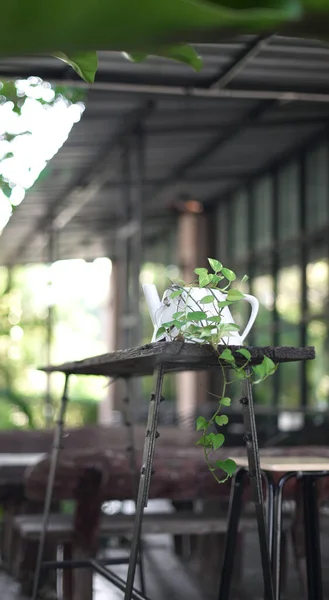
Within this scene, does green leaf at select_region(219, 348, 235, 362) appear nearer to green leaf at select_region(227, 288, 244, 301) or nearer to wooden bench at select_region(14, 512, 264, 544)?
green leaf at select_region(227, 288, 244, 301)

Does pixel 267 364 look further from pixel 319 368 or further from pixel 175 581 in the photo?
pixel 319 368

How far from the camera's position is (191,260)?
11633 mm

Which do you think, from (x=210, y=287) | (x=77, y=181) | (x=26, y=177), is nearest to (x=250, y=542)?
(x=26, y=177)

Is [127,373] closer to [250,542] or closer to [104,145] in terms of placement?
[250,542]

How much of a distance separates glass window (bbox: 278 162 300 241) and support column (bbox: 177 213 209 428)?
198cm

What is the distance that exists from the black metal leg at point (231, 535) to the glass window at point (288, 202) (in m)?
6.38

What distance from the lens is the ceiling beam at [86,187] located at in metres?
7.77

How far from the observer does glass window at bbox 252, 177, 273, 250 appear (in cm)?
959

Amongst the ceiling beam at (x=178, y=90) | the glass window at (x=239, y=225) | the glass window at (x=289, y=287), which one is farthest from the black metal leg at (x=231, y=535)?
the glass window at (x=239, y=225)

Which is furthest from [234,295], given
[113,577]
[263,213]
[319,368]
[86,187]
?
[86,187]

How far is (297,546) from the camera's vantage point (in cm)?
372

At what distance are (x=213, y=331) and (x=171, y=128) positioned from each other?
257 inches

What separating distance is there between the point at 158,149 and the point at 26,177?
5.17 meters

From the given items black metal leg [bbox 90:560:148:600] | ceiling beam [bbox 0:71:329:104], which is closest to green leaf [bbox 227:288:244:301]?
black metal leg [bbox 90:560:148:600]
